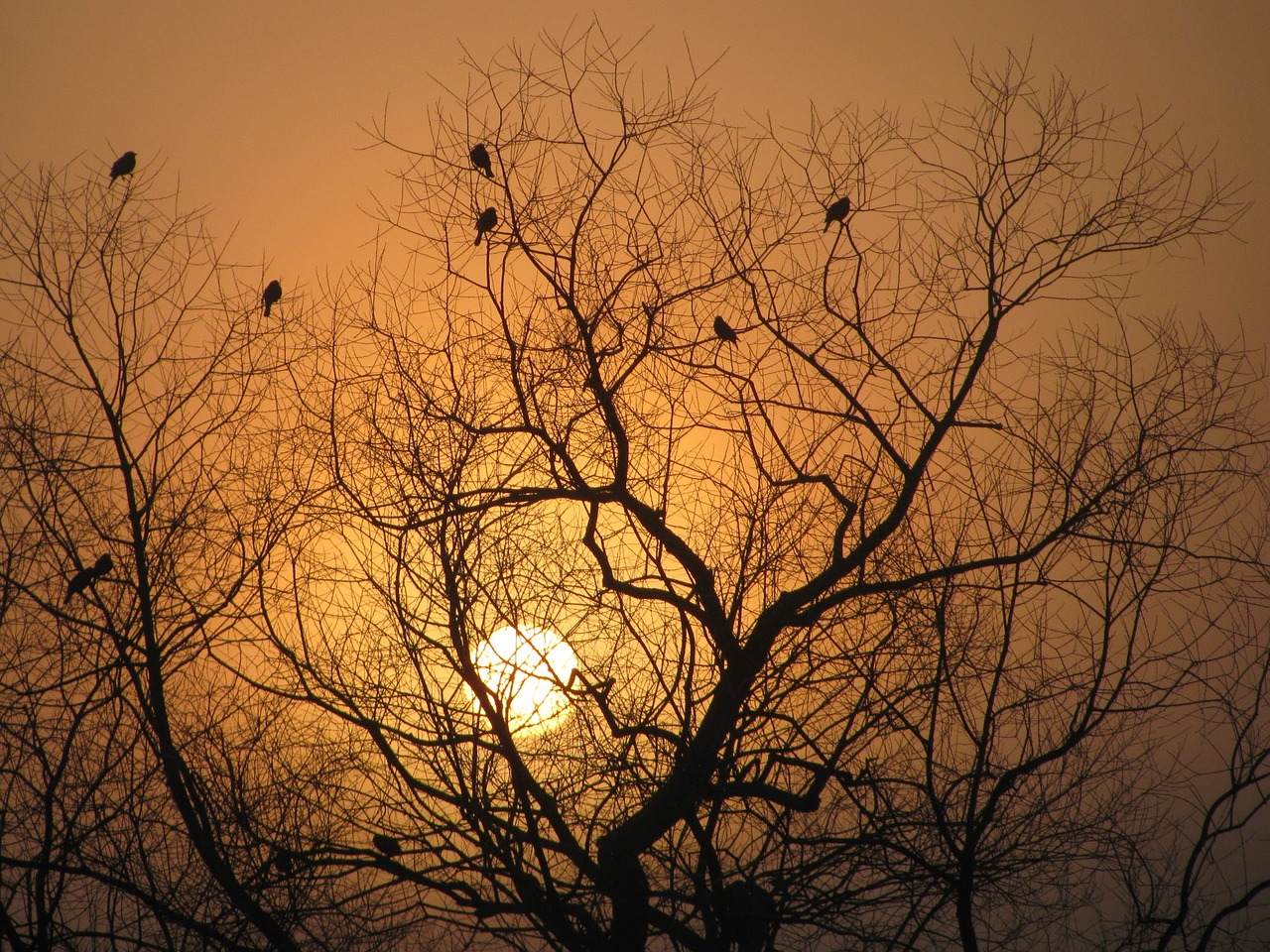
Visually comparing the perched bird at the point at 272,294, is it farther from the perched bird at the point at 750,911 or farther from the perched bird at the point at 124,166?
the perched bird at the point at 750,911

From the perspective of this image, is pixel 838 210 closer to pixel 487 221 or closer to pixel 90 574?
pixel 487 221

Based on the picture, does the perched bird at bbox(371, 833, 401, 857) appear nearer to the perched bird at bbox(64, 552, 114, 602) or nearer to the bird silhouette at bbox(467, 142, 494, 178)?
the perched bird at bbox(64, 552, 114, 602)

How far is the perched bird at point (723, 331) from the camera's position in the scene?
228 inches

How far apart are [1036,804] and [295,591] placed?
430cm

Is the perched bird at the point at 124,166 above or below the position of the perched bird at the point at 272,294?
above

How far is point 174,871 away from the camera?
5.90 meters

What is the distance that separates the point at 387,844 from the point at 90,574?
2125mm

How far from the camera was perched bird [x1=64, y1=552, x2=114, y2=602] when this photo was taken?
5781 mm

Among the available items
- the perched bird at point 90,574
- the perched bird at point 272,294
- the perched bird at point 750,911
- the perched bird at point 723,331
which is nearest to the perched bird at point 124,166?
the perched bird at point 272,294

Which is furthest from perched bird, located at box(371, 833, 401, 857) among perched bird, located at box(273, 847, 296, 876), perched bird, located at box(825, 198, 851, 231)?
perched bird, located at box(825, 198, 851, 231)

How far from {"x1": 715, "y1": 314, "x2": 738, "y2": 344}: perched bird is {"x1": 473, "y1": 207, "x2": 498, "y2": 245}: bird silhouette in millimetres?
1263

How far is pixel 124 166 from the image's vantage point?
6191 millimetres

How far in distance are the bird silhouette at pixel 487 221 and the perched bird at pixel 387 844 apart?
10.6 ft

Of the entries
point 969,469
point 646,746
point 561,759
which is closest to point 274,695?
point 561,759
